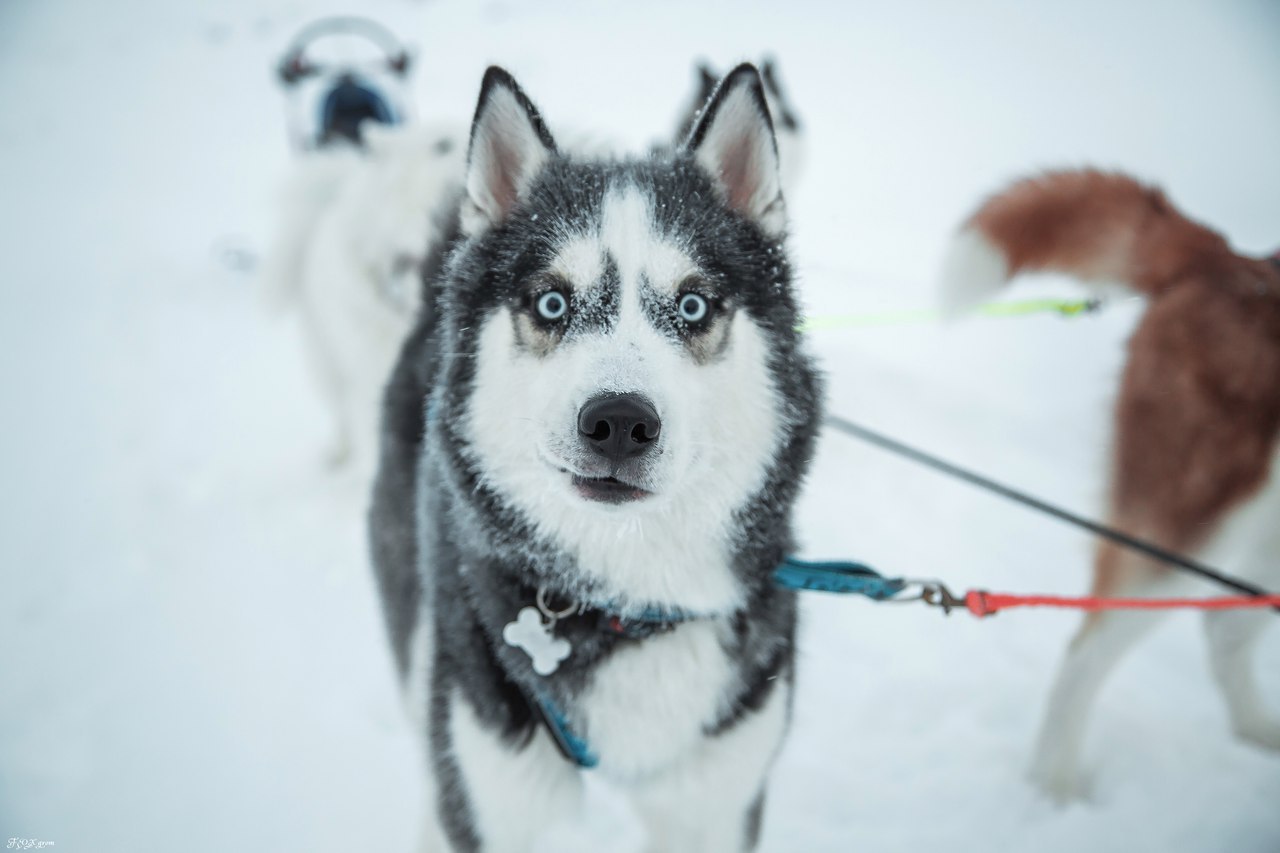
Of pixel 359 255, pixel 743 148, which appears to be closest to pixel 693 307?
pixel 743 148

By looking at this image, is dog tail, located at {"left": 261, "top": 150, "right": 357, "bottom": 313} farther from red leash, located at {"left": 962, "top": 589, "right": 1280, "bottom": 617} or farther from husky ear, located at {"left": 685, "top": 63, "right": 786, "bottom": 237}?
red leash, located at {"left": 962, "top": 589, "right": 1280, "bottom": 617}

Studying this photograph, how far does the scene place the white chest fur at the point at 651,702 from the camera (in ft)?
4.42

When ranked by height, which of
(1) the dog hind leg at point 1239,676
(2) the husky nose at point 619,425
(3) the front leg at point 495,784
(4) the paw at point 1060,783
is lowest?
(4) the paw at point 1060,783

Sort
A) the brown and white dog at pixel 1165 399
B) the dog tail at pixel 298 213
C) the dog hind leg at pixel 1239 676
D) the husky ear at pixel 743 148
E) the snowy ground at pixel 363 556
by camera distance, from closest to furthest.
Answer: the husky ear at pixel 743 148 < the brown and white dog at pixel 1165 399 < the snowy ground at pixel 363 556 < the dog hind leg at pixel 1239 676 < the dog tail at pixel 298 213

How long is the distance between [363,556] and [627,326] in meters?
2.46

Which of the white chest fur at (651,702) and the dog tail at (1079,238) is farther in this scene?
the dog tail at (1079,238)

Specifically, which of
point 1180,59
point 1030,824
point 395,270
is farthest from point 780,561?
point 1180,59

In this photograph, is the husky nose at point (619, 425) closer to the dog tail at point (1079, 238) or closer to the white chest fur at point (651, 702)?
the white chest fur at point (651, 702)

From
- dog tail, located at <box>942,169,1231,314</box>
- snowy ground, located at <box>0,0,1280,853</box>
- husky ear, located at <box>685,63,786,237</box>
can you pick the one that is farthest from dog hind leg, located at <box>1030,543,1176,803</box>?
husky ear, located at <box>685,63,786,237</box>

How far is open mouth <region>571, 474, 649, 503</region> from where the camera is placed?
3.77ft

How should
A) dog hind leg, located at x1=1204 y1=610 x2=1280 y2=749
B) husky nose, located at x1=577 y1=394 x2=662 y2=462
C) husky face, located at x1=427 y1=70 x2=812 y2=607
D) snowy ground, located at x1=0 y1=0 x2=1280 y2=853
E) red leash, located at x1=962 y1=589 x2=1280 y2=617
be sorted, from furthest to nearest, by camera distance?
1. dog hind leg, located at x1=1204 y1=610 x2=1280 y2=749
2. snowy ground, located at x1=0 y1=0 x2=1280 y2=853
3. red leash, located at x1=962 y1=589 x2=1280 y2=617
4. husky face, located at x1=427 y1=70 x2=812 y2=607
5. husky nose, located at x1=577 y1=394 x2=662 y2=462

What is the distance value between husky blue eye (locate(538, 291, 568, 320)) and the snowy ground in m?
Answer: 0.83

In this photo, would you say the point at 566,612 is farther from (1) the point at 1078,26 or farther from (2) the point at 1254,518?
(1) the point at 1078,26

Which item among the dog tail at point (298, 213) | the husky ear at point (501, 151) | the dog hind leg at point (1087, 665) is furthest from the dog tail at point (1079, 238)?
the dog tail at point (298, 213)
